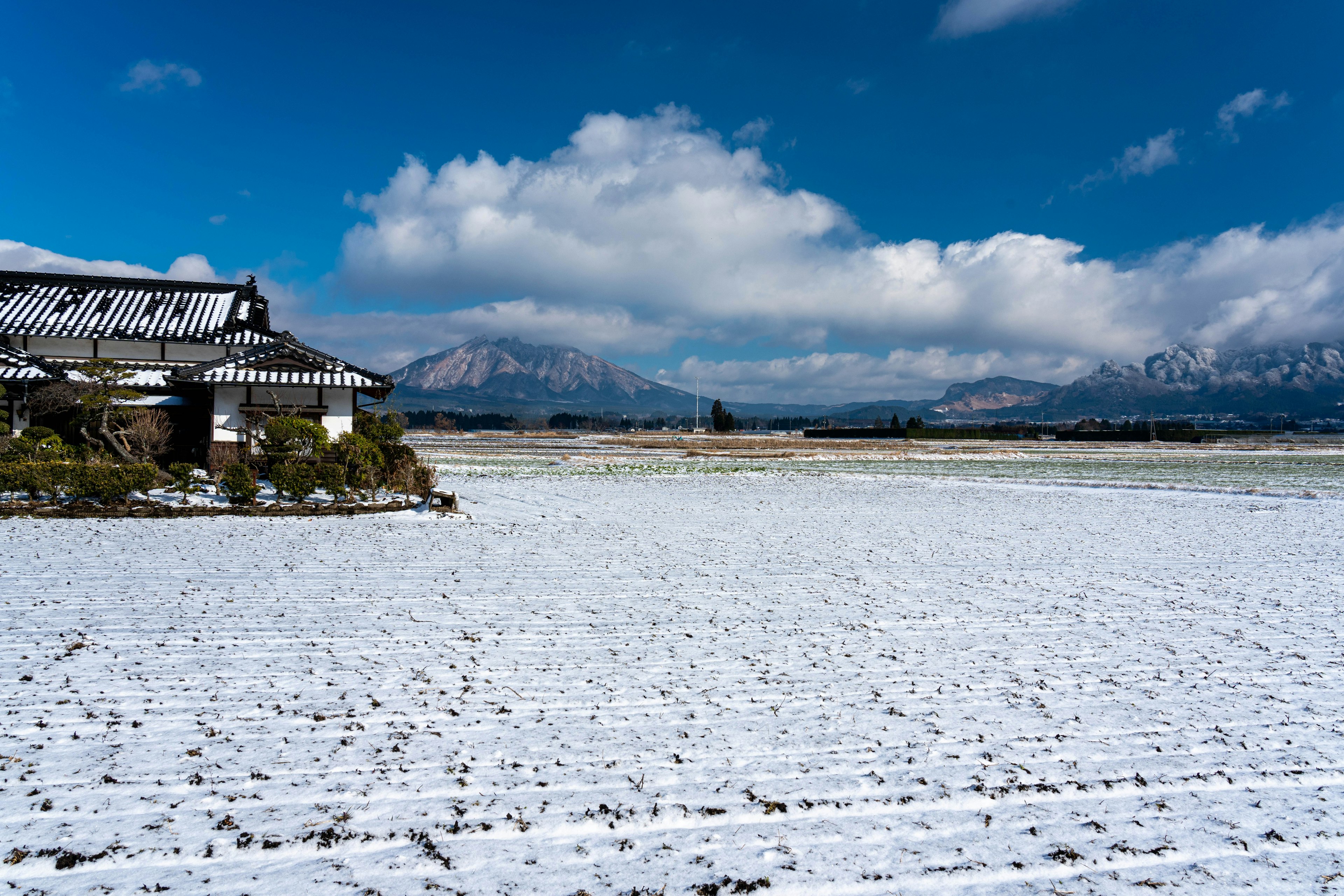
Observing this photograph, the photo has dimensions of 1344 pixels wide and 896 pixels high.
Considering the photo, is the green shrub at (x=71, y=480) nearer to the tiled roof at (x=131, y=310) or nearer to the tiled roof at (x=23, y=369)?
the tiled roof at (x=23, y=369)

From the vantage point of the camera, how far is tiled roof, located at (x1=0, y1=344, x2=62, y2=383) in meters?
18.0

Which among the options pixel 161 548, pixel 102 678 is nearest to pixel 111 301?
pixel 161 548

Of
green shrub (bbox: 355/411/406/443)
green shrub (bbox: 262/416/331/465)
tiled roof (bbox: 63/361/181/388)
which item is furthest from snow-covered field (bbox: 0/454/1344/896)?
tiled roof (bbox: 63/361/181/388)

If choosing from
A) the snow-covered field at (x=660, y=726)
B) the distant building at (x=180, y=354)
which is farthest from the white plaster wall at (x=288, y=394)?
the snow-covered field at (x=660, y=726)

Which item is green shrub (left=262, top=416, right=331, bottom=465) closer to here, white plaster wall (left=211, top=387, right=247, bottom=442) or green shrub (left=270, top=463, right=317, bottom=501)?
green shrub (left=270, top=463, right=317, bottom=501)

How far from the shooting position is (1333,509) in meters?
17.9

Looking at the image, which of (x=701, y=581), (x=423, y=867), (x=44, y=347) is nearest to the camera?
(x=423, y=867)

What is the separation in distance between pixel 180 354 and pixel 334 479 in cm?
1351

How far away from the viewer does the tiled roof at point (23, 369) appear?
18.0 m

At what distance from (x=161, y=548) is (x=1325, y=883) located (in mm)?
13072

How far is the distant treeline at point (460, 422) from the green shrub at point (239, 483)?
11546 centimetres

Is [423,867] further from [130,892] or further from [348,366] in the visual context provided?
[348,366]

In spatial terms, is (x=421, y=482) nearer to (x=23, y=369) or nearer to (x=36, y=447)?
(x=36, y=447)

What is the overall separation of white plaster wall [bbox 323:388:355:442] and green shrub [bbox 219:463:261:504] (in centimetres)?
651
